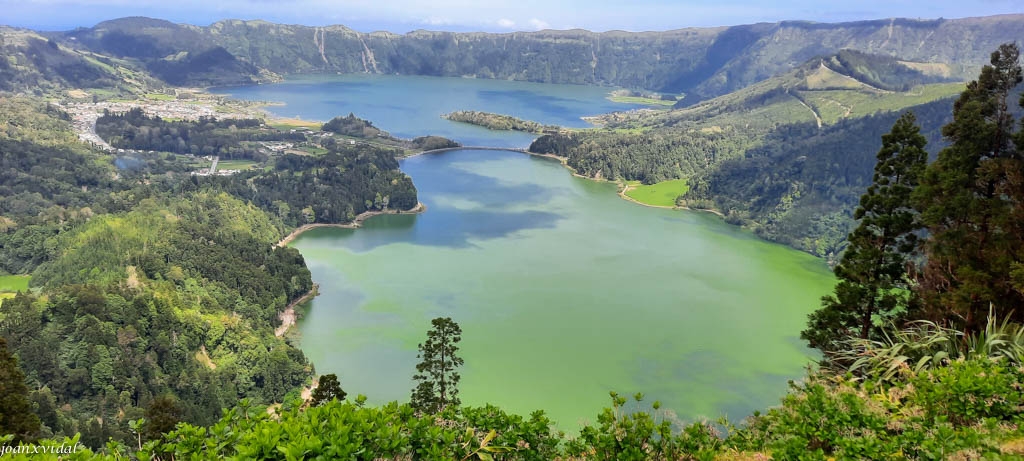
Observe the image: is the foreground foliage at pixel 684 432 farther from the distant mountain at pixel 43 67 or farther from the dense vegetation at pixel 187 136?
the distant mountain at pixel 43 67

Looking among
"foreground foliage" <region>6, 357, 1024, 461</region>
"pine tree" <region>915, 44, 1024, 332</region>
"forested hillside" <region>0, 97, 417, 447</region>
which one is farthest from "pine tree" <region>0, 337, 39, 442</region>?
"pine tree" <region>915, 44, 1024, 332</region>

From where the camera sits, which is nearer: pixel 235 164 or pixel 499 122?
pixel 235 164

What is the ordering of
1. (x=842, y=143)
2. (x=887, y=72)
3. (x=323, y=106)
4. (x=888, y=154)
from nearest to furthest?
1. (x=888, y=154)
2. (x=842, y=143)
3. (x=887, y=72)
4. (x=323, y=106)

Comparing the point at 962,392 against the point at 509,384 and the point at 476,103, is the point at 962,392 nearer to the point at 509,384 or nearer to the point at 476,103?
the point at 509,384

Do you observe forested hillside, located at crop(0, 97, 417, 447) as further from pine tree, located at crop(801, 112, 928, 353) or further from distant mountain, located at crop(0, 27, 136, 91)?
distant mountain, located at crop(0, 27, 136, 91)

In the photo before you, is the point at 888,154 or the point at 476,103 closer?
the point at 888,154

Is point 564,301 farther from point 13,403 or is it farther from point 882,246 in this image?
point 13,403

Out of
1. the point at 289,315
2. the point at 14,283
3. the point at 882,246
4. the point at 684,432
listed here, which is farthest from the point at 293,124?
the point at 684,432

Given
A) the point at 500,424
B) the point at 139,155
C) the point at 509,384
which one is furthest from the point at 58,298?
the point at 139,155
